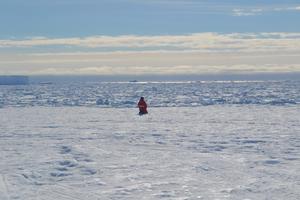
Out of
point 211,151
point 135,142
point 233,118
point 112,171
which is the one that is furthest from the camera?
point 233,118

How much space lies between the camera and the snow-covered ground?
9.47m

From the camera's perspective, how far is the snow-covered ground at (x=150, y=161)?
31.1 ft

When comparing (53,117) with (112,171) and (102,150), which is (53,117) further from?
(112,171)

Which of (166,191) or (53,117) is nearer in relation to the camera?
(166,191)

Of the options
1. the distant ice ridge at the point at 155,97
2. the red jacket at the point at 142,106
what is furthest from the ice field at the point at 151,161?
the distant ice ridge at the point at 155,97

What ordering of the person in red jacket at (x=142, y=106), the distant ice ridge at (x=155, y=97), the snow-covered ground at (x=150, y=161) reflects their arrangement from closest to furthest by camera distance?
the snow-covered ground at (x=150, y=161) → the person in red jacket at (x=142, y=106) → the distant ice ridge at (x=155, y=97)

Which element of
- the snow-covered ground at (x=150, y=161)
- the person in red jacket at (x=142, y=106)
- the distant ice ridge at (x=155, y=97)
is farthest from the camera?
the distant ice ridge at (x=155, y=97)

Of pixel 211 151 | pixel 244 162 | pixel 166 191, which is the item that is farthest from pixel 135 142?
pixel 166 191

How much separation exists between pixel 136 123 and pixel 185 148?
784cm

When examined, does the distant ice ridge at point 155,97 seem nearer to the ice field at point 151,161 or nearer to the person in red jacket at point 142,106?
the person in red jacket at point 142,106

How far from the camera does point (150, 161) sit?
12359mm

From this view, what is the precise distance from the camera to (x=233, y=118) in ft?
78.8

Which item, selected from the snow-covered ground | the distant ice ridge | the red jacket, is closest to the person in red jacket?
the red jacket

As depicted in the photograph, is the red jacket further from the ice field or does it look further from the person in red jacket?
the ice field
